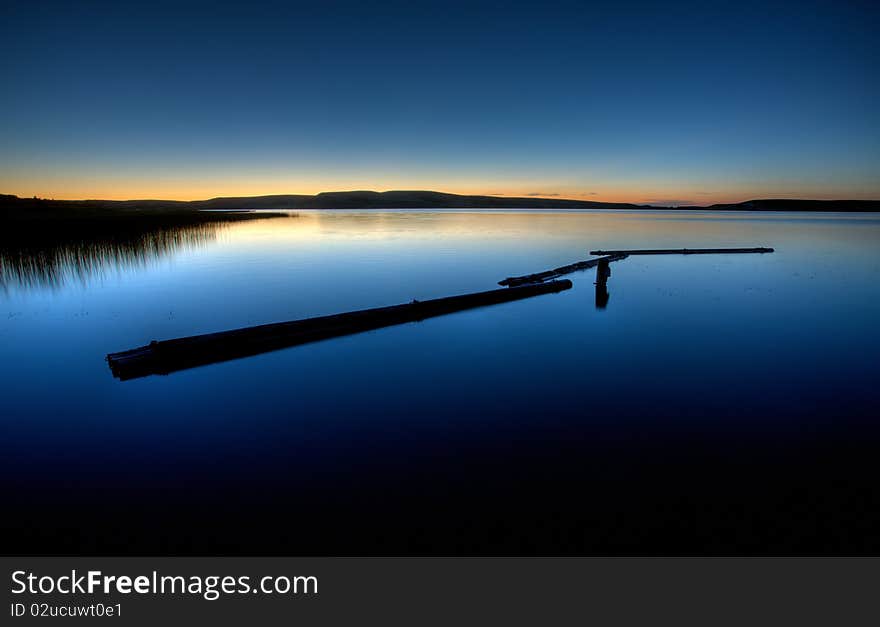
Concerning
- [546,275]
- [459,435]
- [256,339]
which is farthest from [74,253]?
[459,435]

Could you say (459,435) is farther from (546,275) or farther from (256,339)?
(546,275)

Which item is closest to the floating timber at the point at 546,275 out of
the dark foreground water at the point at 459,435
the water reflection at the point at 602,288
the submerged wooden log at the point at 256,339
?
the water reflection at the point at 602,288

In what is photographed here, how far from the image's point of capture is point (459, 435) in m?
7.19

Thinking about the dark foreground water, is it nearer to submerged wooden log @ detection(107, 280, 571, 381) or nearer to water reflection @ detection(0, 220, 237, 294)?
submerged wooden log @ detection(107, 280, 571, 381)

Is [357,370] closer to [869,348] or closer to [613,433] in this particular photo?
[613,433]

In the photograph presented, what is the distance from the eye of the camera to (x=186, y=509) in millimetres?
5254

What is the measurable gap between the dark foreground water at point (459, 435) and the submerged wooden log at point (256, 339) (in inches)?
17.9

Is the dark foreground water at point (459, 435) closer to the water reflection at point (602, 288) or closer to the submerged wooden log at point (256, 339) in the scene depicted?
the submerged wooden log at point (256, 339)

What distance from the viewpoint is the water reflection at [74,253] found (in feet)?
66.7

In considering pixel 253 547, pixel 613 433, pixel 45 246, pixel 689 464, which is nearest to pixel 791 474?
pixel 689 464

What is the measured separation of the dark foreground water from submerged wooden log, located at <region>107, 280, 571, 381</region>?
46 cm

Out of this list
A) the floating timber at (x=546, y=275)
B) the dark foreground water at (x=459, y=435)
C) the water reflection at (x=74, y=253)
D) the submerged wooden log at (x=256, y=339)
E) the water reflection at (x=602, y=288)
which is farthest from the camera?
the floating timber at (x=546, y=275)

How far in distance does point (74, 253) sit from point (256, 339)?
2427 centimetres

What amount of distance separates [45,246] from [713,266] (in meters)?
46.8
